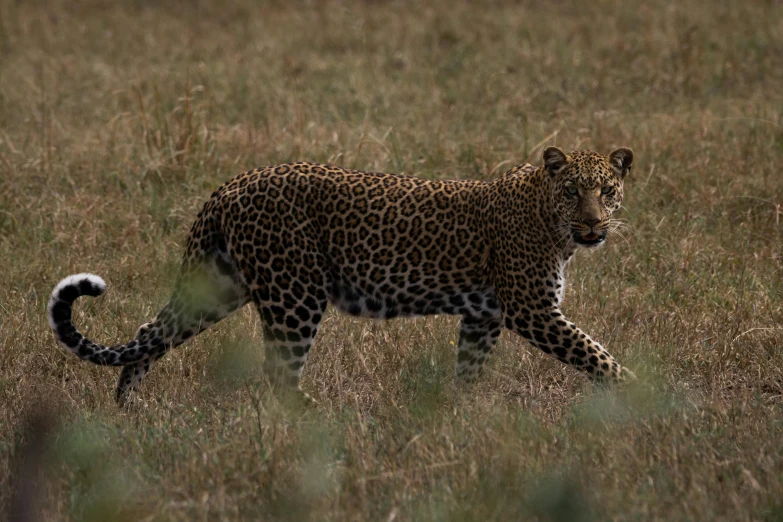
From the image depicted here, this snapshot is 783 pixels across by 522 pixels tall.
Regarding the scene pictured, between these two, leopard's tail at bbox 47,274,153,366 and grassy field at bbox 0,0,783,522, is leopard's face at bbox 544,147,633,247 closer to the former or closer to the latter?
grassy field at bbox 0,0,783,522

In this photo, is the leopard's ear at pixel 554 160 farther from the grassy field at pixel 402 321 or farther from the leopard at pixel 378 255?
the grassy field at pixel 402 321

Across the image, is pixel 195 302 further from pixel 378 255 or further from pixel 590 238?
pixel 590 238

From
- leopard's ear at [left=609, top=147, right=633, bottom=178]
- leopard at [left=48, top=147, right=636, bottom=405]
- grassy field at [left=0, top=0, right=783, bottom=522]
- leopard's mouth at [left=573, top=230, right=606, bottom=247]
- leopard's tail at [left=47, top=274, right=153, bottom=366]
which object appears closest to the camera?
grassy field at [left=0, top=0, right=783, bottom=522]

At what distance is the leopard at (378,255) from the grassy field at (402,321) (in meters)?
0.26

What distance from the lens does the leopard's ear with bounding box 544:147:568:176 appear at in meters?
6.36

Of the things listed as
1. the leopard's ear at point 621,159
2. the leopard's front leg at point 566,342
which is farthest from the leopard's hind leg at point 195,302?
the leopard's ear at point 621,159

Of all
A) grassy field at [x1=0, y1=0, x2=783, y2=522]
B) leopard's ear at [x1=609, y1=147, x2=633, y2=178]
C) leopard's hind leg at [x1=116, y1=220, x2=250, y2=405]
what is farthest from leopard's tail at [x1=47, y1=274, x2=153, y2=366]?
leopard's ear at [x1=609, y1=147, x2=633, y2=178]

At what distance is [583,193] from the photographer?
20.6 ft

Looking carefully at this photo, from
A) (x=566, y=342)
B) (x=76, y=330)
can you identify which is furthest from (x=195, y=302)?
(x=566, y=342)

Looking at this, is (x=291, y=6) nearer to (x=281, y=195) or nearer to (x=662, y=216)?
(x=662, y=216)

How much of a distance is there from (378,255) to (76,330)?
63.1 inches

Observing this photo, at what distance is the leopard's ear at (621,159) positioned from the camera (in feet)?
21.4

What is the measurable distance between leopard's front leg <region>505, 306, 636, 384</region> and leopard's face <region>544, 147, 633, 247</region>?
426 millimetres

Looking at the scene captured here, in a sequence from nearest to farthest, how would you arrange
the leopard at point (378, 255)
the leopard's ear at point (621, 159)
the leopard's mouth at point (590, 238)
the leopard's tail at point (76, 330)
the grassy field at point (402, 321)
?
the grassy field at point (402, 321) < the leopard's tail at point (76, 330) < the leopard's mouth at point (590, 238) < the leopard at point (378, 255) < the leopard's ear at point (621, 159)
